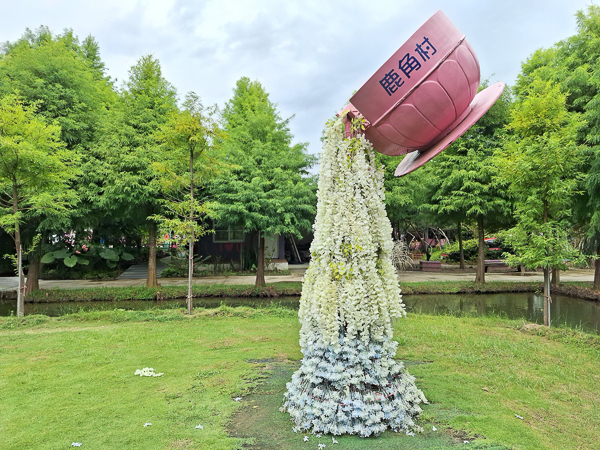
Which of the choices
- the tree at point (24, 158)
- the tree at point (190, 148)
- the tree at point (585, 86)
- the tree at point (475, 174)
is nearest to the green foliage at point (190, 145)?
the tree at point (190, 148)

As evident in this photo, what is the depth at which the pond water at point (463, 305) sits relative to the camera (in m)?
11.0

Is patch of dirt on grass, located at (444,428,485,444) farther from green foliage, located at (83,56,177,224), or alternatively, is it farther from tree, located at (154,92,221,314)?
green foliage, located at (83,56,177,224)

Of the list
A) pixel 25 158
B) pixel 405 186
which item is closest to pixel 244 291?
pixel 405 186

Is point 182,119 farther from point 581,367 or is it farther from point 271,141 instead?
point 581,367

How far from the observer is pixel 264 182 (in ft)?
42.6

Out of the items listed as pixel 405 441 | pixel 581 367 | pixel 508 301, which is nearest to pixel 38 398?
pixel 405 441

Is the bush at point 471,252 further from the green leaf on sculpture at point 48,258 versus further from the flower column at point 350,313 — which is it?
the flower column at point 350,313

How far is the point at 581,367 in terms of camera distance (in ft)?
17.9

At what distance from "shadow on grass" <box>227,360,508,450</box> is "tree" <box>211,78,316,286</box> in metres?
9.11

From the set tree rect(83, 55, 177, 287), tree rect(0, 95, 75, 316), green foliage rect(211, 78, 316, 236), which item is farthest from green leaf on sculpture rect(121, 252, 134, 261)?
tree rect(0, 95, 75, 316)

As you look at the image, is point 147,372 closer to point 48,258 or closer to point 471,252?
point 48,258

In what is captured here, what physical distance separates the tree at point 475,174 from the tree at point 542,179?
522 cm

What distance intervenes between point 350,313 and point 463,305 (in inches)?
431

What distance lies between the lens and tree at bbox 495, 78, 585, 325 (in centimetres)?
768
